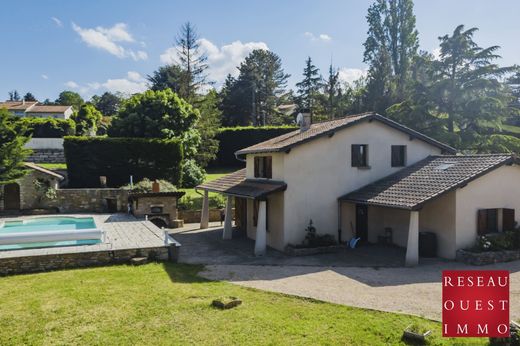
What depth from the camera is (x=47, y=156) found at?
46.2 m

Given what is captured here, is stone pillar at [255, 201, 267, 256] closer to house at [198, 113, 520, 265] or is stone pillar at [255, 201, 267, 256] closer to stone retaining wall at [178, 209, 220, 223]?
house at [198, 113, 520, 265]

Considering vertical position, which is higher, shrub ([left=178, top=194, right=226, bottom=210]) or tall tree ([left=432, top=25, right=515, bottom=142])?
tall tree ([left=432, top=25, right=515, bottom=142])

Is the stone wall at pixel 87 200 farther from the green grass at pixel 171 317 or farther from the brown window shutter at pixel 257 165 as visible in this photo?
the green grass at pixel 171 317

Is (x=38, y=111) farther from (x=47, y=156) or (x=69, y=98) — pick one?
(x=47, y=156)

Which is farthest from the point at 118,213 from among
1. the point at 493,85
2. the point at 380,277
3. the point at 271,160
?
the point at 493,85

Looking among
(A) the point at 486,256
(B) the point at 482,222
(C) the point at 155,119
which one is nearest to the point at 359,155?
(B) the point at 482,222

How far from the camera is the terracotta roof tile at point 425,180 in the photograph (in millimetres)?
16734

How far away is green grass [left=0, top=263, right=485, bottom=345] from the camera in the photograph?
9211 mm

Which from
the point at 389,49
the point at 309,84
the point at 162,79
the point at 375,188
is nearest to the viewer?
the point at 375,188

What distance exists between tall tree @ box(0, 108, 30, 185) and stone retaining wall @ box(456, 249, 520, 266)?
26.0 meters

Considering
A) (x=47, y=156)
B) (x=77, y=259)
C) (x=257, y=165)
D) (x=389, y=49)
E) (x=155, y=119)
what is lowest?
(x=77, y=259)

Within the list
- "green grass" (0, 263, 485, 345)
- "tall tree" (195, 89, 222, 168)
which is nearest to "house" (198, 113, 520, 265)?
"green grass" (0, 263, 485, 345)

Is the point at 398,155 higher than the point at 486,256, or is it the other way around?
the point at 398,155

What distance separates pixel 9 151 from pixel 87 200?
586cm
